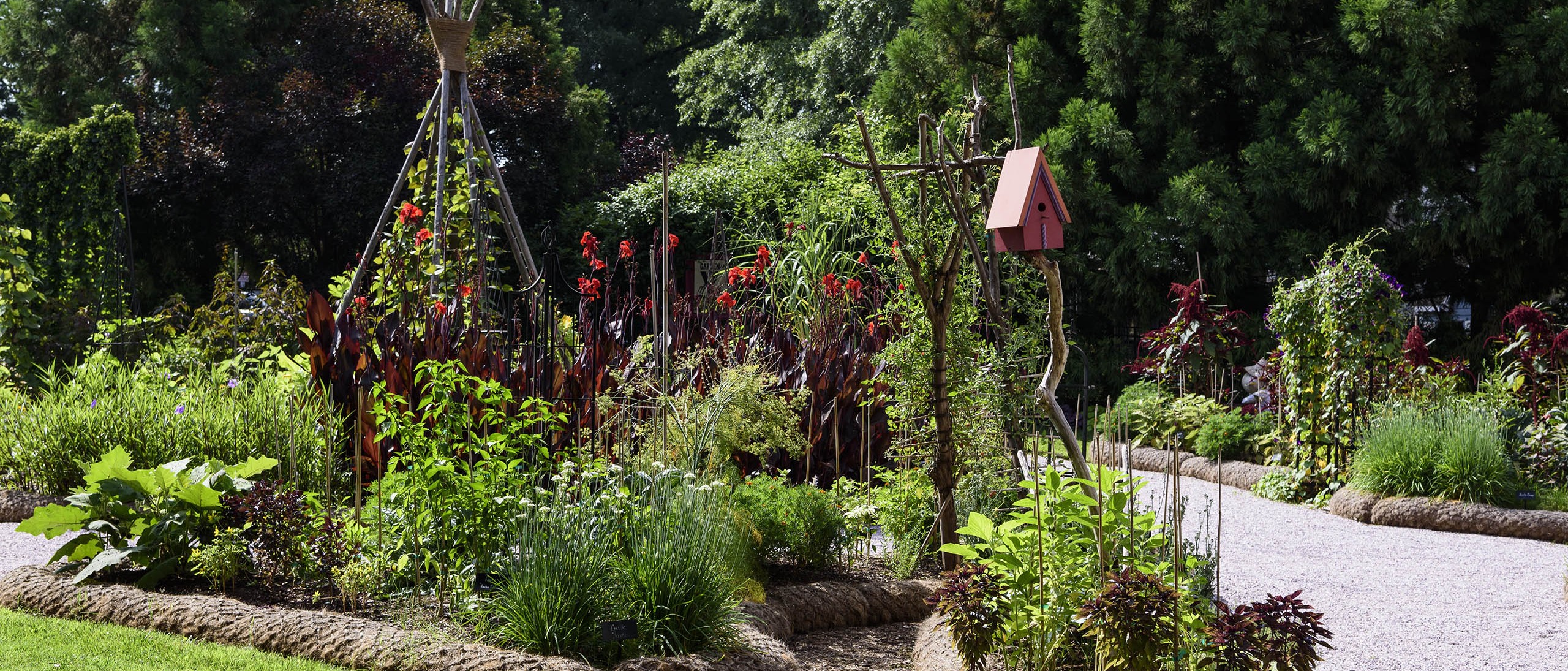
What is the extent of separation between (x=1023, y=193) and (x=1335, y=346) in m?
4.23

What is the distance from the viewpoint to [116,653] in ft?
10.3

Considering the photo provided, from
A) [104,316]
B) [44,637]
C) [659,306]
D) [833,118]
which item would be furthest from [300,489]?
[833,118]

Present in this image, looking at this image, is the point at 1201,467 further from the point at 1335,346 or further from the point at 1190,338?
the point at 1335,346

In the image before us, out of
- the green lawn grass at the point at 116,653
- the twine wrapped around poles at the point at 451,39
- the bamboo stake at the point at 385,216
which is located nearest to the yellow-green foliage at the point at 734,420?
the green lawn grass at the point at 116,653

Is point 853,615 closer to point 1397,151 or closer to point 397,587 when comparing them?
point 397,587

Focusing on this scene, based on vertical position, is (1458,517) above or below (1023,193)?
below

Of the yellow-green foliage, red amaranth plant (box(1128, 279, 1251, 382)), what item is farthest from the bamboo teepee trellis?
red amaranth plant (box(1128, 279, 1251, 382))

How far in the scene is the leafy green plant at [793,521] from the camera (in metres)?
3.88

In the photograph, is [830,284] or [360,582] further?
[830,284]

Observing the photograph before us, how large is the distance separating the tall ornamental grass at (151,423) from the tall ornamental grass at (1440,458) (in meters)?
5.56

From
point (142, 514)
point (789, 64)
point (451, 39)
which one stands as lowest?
point (142, 514)

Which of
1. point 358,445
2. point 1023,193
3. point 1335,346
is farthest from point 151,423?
point 1335,346

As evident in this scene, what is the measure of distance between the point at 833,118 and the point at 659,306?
7.30 meters

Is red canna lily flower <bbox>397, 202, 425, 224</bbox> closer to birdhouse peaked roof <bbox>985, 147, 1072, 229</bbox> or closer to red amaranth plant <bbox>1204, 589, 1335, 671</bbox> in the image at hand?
birdhouse peaked roof <bbox>985, 147, 1072, 229</bbox>
